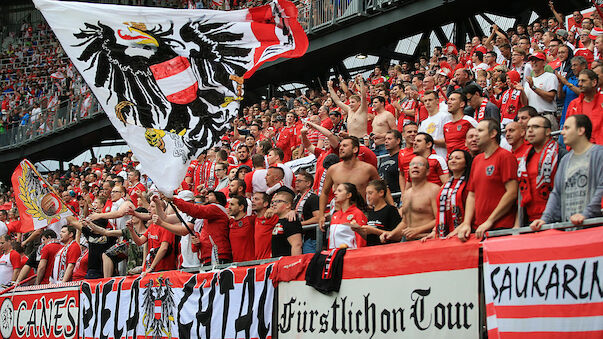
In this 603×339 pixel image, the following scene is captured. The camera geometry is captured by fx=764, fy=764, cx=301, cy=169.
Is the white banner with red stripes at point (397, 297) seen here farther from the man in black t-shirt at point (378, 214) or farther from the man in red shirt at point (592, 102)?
the man in red shirt at point (592, 102)

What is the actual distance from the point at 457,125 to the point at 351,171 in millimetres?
1354

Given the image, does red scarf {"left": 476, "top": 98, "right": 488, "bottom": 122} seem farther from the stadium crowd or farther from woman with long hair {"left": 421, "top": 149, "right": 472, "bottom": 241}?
woman with long hair {"left": 421, "top": 149, "right": 472, "bottom": 241}

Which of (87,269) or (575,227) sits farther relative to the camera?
(87,269)

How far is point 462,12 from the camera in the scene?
2017 cm

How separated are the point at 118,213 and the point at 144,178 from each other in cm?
755

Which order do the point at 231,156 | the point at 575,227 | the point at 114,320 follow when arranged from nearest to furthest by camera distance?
1. the point at 575,227
2. the point at 114,320
3. the point at 231,156

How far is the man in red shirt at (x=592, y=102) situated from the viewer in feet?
26.8

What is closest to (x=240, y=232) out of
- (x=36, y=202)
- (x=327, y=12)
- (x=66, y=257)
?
(x=66, y=257)

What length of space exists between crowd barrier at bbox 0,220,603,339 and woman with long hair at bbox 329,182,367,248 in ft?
1.23

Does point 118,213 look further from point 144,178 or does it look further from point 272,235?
point 144,178

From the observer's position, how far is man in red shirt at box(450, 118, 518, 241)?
6348 millimetres

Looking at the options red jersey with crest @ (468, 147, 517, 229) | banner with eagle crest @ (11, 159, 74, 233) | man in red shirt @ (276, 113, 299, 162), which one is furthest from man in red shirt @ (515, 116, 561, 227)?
man in red shirt @ (276, 113, 299, 162)

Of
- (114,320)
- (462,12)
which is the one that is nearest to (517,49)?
(114,320)

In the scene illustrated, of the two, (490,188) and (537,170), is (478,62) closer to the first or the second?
(537,170)
